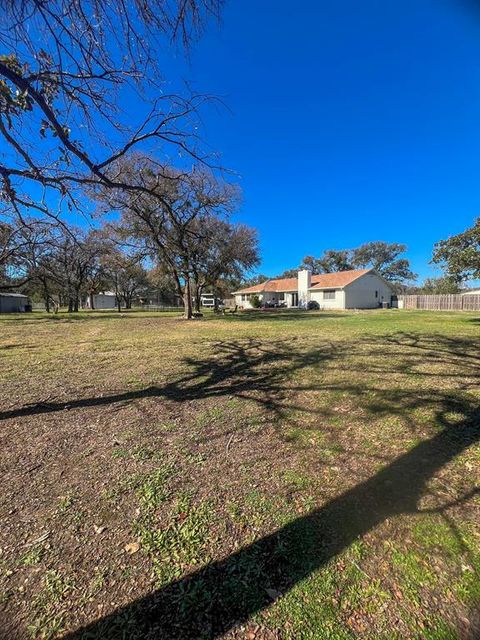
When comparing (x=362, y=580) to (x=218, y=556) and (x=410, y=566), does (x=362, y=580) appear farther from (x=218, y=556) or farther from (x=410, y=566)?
(x=218, y=556)

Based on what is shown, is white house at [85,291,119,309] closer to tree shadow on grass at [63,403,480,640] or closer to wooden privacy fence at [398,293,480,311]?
wooden privacy fence at [398,293,480,311]

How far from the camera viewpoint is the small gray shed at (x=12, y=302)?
1646 inches

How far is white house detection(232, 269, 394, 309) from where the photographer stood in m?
33.7

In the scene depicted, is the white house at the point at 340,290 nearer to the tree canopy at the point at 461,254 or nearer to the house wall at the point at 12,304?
the tree canopy at the point at 461,254

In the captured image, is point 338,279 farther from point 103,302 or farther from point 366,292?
point 103,302

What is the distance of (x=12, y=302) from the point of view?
4344 cm

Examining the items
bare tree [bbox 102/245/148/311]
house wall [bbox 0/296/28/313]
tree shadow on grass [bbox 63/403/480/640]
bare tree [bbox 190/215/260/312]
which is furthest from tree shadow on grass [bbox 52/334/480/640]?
house wall [bbox 0/296/28/313]

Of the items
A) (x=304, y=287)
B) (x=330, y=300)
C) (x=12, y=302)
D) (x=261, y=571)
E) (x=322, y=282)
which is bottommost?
(x=261, y=571)

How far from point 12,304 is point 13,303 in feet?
0.76

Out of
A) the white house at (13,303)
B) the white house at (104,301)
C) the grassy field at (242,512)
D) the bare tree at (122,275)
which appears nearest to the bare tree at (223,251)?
the bare tree at (122,275)

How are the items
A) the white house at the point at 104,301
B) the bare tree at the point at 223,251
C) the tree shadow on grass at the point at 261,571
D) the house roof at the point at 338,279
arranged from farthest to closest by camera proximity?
the white house at the point at 104,301, the house roof at the point at 338,279, the bare tree at the point at 223,251, the tree shadow on grass at the point at 261,571

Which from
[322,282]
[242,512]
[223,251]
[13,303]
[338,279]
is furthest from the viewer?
[13,303]

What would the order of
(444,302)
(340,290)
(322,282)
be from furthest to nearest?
(322,282) → (340,290) → (444,302)

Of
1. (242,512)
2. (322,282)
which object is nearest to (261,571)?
(242,512)
